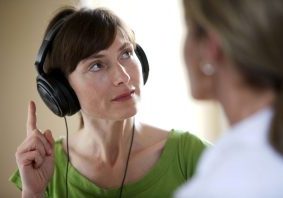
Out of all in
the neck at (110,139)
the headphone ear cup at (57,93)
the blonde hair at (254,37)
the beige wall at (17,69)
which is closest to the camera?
the blonde hair at (254,37)

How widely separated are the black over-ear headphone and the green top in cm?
26

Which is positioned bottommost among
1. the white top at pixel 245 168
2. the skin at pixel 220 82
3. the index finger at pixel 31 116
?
the index finger at pixel 31 116

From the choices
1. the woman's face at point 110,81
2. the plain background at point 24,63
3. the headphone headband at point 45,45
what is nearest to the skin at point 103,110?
the woman's face at point 110,81

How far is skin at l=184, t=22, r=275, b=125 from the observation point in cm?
58

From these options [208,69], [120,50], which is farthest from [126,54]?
[208,69]

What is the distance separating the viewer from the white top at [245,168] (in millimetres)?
540

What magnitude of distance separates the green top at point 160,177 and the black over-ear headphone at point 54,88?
10.3 inches

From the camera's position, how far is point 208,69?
1.97 ft

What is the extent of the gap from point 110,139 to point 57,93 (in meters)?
0.30

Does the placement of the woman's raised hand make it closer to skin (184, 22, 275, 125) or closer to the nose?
the nose

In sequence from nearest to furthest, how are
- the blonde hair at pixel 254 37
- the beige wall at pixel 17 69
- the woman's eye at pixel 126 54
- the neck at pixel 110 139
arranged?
the blonde hair at pixel 254 37 → the woman's eye at pixel 126 54 → the neck at pixel 110 139 → the beige wall at pixel 17 69

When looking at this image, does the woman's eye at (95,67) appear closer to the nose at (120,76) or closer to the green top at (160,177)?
the nose at (120,76)

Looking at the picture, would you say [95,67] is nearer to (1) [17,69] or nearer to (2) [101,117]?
(2) [101,117]

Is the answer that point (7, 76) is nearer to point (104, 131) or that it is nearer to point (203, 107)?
point (104, 131)
